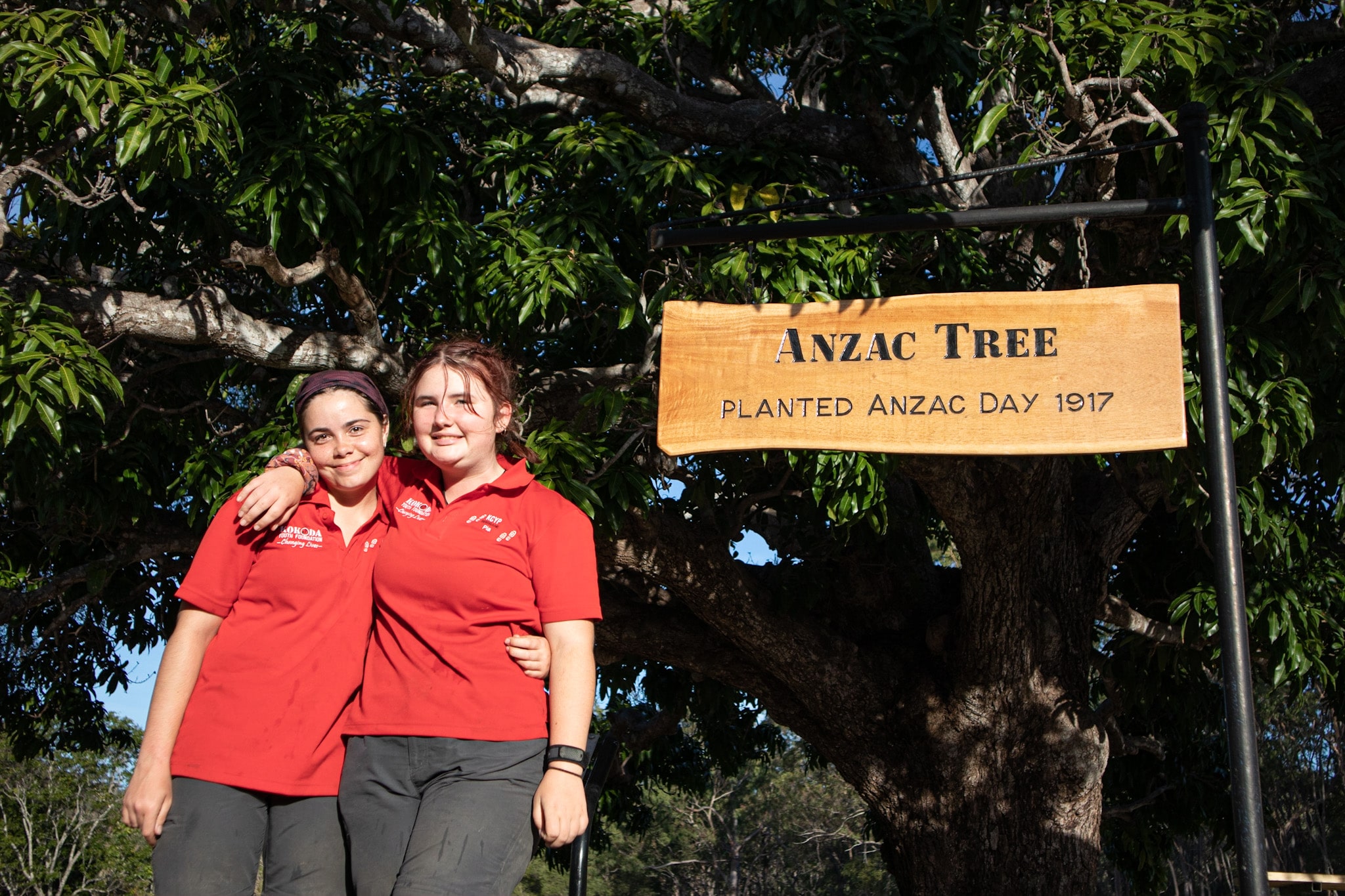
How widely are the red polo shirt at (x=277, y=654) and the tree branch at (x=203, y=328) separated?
126 inches

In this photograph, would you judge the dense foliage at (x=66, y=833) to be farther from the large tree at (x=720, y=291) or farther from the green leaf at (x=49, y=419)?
the green leaf at (x=49, y=419)

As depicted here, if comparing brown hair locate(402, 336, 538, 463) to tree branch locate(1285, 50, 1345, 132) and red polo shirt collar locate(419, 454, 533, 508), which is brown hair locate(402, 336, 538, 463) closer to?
red polo shirt collar locate(419, 454, 533, 508)

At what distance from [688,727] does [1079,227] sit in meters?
26.6

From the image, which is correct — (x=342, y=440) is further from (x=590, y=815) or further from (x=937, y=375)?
(x=937, y=375)

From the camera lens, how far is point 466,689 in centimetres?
224

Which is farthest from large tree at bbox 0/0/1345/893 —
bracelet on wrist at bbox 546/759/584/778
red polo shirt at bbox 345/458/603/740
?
bracelet on wrist at bbox 546/759/584/778

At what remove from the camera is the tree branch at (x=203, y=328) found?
516 centimetres

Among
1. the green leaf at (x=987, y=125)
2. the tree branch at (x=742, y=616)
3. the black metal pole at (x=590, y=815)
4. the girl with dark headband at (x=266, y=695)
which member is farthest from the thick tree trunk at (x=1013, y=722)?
the girl with dark headband at (x=266, y=695)

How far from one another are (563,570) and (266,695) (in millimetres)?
640

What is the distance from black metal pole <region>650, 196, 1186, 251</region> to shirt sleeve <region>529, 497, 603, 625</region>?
2.76 feet

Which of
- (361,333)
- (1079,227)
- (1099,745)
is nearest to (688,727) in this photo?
(1099,745)

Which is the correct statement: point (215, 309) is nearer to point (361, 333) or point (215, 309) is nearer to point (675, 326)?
point (361, 333)

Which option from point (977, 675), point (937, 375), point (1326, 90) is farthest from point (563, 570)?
point (977, 675)

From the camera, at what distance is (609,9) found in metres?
7.11
